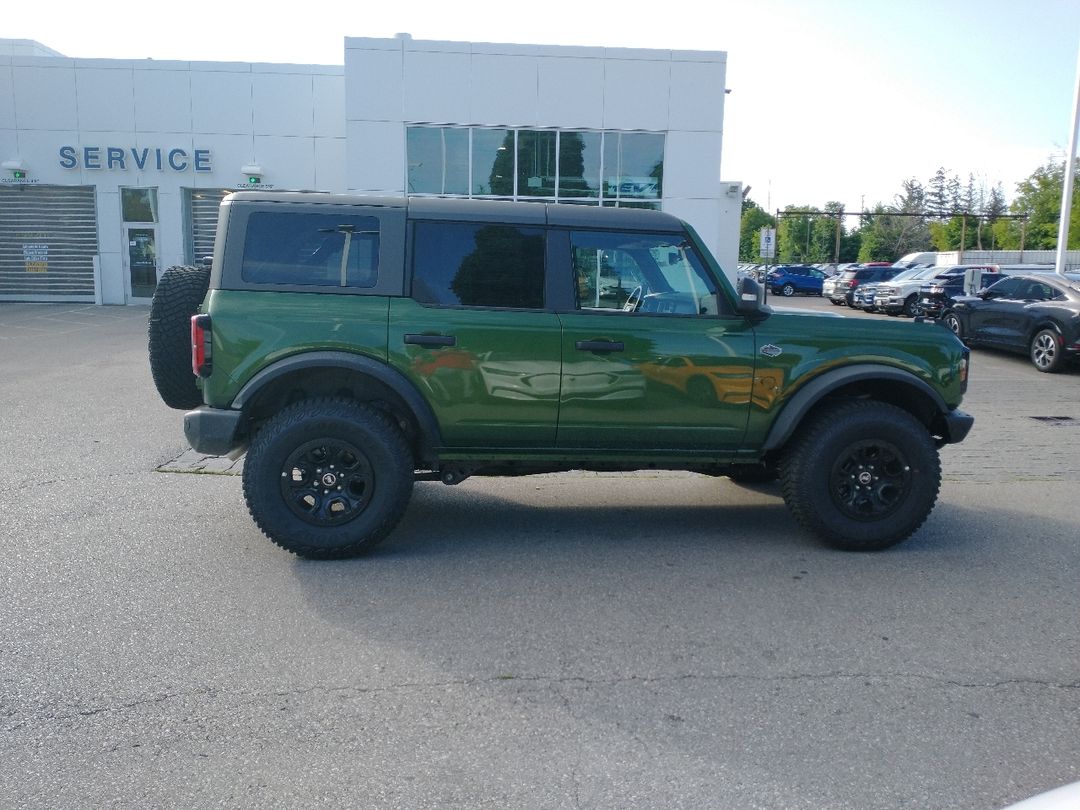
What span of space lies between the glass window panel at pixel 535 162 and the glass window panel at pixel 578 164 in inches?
9.7

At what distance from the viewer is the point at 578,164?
23.7 meters

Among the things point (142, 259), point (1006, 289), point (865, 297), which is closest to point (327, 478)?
point (1006, 289)

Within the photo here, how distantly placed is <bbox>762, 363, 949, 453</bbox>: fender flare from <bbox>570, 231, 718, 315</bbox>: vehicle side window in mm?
746

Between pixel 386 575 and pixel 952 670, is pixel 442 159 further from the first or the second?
pixel 952 670

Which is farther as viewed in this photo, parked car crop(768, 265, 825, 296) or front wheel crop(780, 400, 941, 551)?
parked car crop(768, 265, 825, 296)

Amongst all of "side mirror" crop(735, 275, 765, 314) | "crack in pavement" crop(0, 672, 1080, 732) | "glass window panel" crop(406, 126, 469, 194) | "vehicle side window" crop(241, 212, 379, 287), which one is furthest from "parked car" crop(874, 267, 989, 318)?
"crack in pavement" crop(0, 672, 1080, 732)

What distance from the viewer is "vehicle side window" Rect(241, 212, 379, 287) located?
5.28 metres

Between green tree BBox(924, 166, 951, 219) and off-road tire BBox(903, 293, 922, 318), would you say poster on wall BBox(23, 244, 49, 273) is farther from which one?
green tree BBox(924, 166, 951, 219)

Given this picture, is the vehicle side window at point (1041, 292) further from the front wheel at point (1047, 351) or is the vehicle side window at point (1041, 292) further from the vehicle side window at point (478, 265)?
the vehicle side window at point (478, 265)

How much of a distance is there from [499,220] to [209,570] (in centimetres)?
263

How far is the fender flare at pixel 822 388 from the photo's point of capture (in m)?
5.50

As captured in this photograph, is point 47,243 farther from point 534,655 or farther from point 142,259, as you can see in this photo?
point 534,655

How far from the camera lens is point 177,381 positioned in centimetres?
554

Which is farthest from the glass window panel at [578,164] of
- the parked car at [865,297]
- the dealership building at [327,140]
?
the parked car at [865,297]
